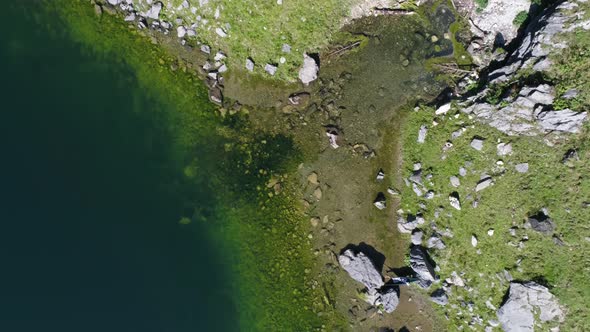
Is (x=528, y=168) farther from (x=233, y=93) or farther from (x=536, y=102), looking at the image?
(x=233, y=93)

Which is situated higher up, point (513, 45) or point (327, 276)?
point (513, 45)

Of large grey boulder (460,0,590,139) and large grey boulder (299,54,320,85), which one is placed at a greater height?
large grey boulder (299,54,320,85)

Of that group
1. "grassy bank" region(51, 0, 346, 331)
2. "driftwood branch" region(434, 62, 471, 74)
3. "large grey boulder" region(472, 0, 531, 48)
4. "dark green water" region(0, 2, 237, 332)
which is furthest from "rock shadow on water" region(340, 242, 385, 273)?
"large grey boulder" region(472, 0, 531, 48)

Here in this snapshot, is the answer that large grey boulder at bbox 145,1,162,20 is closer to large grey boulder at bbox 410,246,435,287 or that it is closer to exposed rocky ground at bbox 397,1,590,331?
exposed rocky ground at bbox 397,1,590,331

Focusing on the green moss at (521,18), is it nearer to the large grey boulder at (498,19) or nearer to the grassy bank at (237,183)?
the large grey boulder at (498,19)

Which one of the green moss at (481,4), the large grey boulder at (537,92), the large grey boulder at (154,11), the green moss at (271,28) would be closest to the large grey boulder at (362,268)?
the large grey boulder at (537,92)

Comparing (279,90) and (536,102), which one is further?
(279,90)

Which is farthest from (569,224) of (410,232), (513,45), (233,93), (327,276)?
(233,93)
